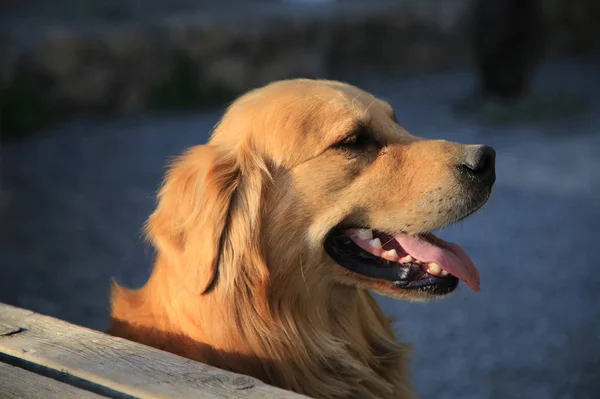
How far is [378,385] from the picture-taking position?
283cm

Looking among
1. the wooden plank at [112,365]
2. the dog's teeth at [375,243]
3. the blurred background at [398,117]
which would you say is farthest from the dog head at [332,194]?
the blurred background at [398,117]

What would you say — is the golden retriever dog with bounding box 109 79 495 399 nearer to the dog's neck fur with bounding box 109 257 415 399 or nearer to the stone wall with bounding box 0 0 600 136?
the dog's neck fur with bounding box 109 257 415 399

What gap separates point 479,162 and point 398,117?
7.07 m

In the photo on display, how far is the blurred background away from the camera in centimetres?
517

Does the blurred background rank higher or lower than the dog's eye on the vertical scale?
higher

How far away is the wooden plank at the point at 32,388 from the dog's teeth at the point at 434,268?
4.07 ft

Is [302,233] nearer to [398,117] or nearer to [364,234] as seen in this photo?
[364,234]

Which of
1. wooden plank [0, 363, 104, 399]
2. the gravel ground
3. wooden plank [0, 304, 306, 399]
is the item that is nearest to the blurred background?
the gravel ground

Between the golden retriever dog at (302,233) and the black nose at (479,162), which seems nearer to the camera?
the golden retriever dog at (302,233)

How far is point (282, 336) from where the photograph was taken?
2.68 metres

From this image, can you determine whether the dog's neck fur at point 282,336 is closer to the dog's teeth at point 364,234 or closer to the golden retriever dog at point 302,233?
the golden retriever dog at point 302,233

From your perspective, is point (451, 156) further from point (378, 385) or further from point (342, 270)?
point (378, 385)

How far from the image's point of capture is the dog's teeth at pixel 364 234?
276 cm

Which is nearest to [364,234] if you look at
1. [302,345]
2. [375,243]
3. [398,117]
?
[375,243]
